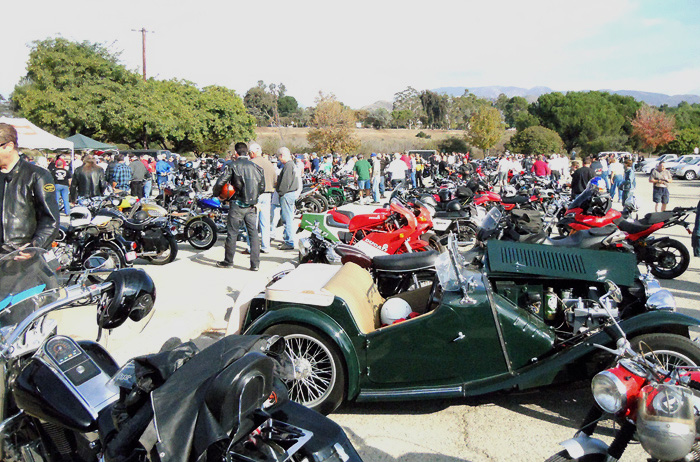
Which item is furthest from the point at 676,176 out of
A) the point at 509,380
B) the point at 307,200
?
the point at 509,380

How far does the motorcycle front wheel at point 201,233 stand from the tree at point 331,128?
119 feet

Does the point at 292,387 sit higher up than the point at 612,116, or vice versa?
the point at 612,116

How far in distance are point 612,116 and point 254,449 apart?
216 ft

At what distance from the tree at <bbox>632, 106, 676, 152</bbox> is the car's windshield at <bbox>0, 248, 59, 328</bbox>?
62.8 m

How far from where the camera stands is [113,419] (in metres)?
1.84

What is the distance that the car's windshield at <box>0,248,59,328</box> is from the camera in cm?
237

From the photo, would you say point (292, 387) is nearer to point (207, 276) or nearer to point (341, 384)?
point (341, 384)

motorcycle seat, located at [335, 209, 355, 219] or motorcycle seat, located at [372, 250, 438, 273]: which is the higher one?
motorcycle seat, located at [335, 209, 355, 219]

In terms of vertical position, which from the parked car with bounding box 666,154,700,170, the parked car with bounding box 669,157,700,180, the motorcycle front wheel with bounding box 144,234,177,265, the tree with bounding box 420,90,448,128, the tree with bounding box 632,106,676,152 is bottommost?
the motorcycle front wheel with bounding box 144,234,177,265

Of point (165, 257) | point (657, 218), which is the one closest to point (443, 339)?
point (657, 218)

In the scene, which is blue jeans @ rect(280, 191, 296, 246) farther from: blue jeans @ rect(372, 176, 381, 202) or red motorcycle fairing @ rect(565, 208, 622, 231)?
blue jeans @ rect(372, 176, 381, 202)

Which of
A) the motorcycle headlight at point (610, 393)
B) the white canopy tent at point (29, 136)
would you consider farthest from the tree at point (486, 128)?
the motorcycle headlight at point (610, 393)

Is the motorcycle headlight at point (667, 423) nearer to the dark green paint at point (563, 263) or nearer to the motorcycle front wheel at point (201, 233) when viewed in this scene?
the dark green paint at point (563, 263)

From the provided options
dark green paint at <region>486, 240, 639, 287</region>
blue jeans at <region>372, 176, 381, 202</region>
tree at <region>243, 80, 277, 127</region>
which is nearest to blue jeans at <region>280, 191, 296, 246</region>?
dark green paint at <region>486, 240, 639, 287</region>
